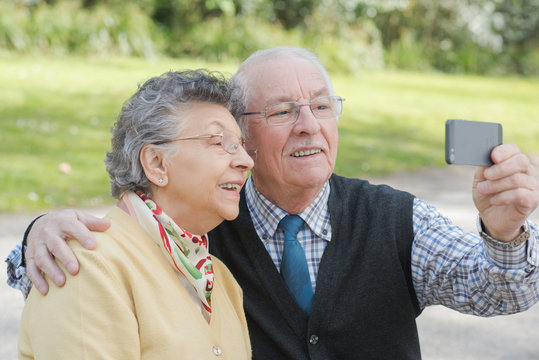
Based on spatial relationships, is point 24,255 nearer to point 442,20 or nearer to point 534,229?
point 534,229

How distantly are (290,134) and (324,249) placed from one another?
0.48m

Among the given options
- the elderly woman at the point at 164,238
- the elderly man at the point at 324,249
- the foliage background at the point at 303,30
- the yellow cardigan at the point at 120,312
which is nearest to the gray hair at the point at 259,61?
the elderly man at the point at 324,249

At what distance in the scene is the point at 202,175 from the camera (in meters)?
2.15

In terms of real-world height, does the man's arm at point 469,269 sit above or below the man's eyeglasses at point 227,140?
below

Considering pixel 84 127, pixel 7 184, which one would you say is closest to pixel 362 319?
pixel 7 184

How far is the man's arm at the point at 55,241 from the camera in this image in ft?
6.23

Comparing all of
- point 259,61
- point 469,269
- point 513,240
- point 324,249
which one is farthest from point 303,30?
point 513,240

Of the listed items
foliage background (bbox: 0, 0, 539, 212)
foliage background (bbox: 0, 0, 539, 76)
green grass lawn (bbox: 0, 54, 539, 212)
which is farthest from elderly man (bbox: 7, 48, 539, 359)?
foliage background (bbox: 0, 0, 539, 76)

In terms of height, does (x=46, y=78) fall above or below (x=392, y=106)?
above

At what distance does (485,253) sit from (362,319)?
547mm

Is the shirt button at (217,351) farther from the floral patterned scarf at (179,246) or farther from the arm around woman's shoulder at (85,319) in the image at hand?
the arm around woman's shoulder at (85,319)

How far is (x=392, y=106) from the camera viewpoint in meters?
12.6

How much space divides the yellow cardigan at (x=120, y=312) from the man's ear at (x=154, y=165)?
0.15 metres

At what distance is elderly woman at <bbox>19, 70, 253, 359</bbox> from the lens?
1860 millimetres
